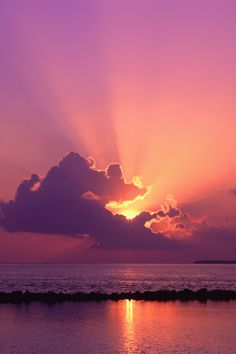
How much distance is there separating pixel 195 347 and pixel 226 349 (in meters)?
2.17

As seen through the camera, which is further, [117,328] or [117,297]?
[117,297]

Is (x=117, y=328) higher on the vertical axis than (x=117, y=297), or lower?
lower

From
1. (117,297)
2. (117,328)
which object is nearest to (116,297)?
(117,297)

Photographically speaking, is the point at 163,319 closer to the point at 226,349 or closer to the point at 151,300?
the point at 226,349

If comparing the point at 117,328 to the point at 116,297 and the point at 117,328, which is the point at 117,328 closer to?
the point at 117,328

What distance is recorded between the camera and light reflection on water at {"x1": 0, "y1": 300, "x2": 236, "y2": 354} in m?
37.7

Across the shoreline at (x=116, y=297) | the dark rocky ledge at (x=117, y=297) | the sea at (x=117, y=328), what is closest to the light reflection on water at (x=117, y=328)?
the sea at (x=117, y=328)

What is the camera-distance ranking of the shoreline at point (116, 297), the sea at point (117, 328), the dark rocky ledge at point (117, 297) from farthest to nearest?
the dark rocky ledge at point (117, 297)
the shoreline at point (116, 297)
the sea at point (117, 328)

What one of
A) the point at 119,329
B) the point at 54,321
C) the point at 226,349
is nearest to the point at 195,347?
the point at 226,349

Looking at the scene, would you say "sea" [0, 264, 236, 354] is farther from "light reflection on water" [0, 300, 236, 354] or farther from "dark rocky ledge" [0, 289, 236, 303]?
"dark rocky ledge" [0, 289, 236, 303]

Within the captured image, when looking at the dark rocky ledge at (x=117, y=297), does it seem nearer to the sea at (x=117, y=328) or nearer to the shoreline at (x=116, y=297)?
the shoreline at (x=116, y=297)

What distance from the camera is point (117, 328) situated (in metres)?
46.7

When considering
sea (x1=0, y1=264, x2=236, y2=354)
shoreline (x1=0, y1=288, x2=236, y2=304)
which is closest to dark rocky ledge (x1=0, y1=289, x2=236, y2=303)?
shoreline (x1=0, y1=288, x2=236, y2=304)

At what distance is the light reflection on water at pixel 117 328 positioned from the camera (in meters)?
37.7
